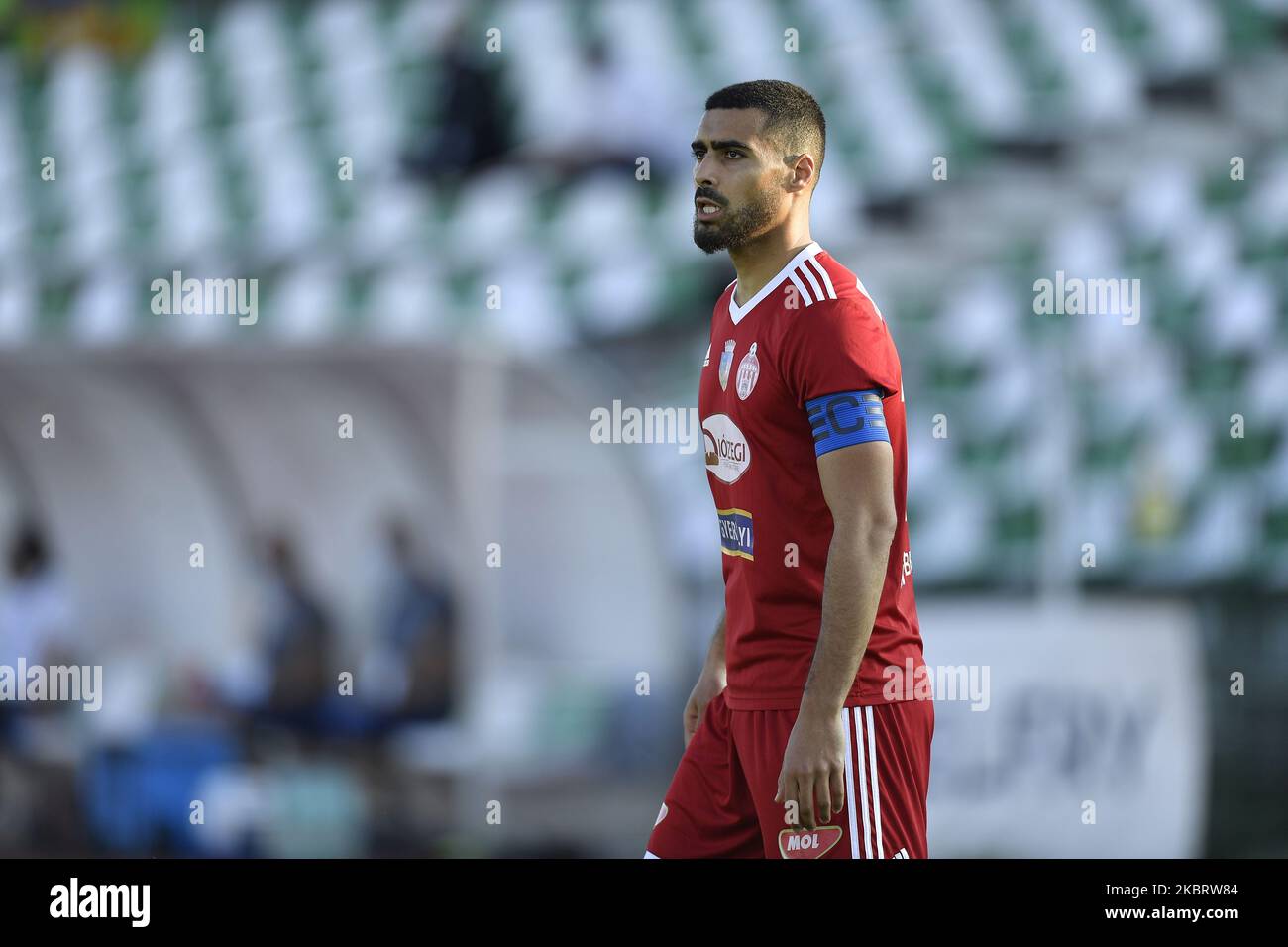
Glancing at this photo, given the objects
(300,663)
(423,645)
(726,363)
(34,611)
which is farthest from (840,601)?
(34,611)

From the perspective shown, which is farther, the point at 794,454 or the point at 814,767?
the point at 794,454

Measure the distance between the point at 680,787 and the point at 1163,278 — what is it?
12.7 feet

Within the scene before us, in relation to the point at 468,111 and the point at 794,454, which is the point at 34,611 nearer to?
the point at 468,111

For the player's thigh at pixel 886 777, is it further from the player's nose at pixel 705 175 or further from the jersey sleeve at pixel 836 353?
the player's nose at pixel 705 175

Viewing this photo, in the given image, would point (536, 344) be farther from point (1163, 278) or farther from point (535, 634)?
point (1163, 278)

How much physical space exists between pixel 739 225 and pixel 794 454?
33 cm

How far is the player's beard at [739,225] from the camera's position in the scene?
2273 millimetres

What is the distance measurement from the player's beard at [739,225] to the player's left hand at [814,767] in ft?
2.19

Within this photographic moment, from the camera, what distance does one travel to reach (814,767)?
212 centimetres

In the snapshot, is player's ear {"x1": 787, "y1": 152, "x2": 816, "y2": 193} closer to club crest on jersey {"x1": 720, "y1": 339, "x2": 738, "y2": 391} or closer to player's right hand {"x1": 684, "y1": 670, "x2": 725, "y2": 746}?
→ club crest on jersey {"x1": 720, "y1": 339, "x2": 738, "y2": 391}

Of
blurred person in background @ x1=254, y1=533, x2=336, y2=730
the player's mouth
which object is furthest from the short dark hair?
blurred person in background @ x1=254, y1=533, x2=336, y2=730
